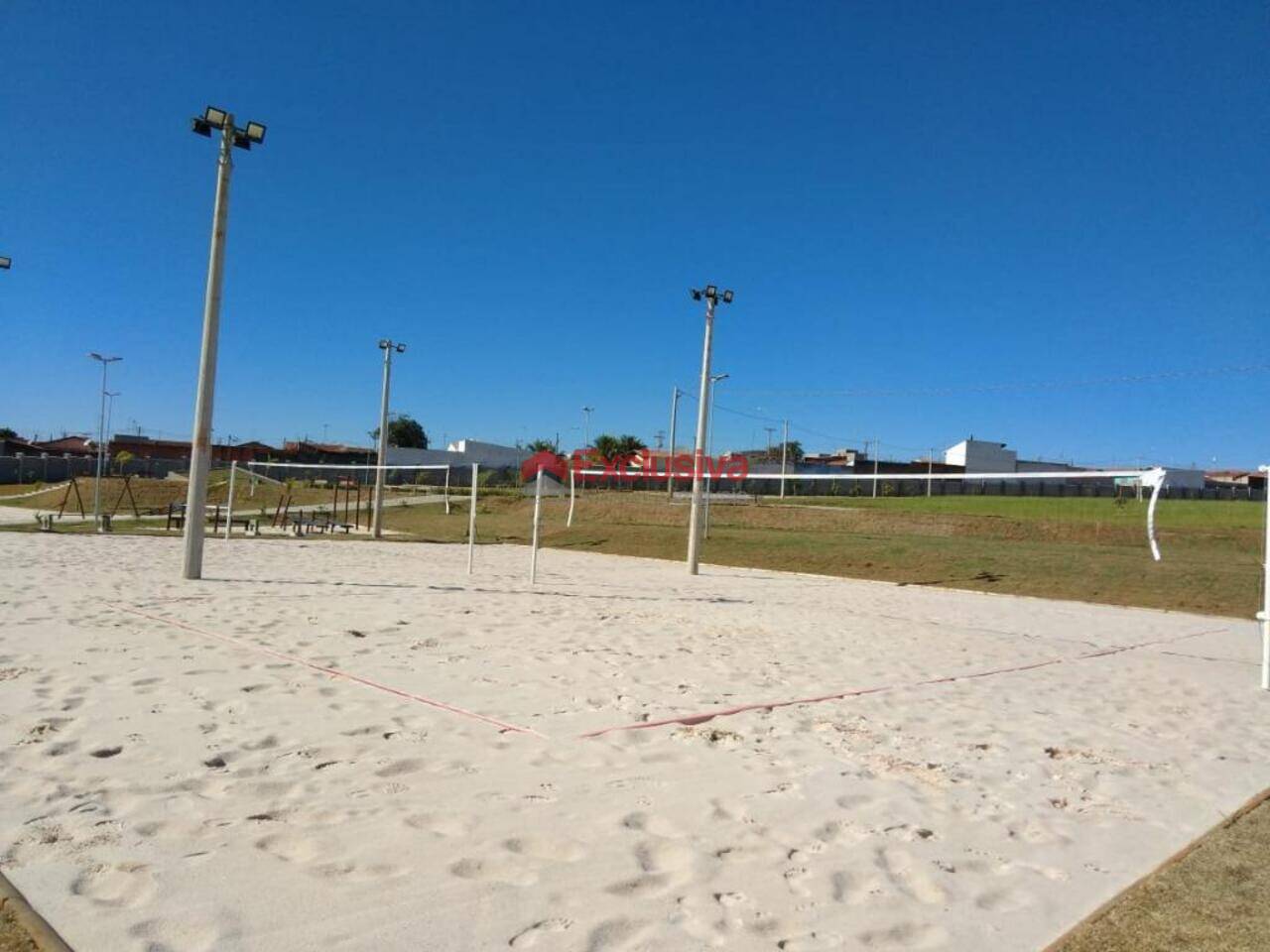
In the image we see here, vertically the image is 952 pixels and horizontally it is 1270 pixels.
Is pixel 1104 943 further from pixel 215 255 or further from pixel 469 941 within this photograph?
pixel 215 255

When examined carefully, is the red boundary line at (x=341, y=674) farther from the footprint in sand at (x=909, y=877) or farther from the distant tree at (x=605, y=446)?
the distant tree at (x=605, y=446)

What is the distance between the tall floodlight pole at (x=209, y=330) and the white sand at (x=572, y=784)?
3080mm

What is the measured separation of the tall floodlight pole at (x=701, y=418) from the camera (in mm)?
16141

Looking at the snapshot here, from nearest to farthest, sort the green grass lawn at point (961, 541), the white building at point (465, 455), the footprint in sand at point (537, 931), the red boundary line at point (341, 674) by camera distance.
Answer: the footprint in sand at point (537, 931) → the red boundary line at point (341, 674) → the green grass lawn at point (961, 541) → the white building at point (465, 455)

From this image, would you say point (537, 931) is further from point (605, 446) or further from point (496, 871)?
point (605, 446)

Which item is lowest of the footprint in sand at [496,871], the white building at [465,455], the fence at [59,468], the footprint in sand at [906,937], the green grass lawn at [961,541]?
the footprint in sand at [906,937]

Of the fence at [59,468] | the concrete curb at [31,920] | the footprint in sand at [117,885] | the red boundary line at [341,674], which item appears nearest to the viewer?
the concrete curb at [31,920]

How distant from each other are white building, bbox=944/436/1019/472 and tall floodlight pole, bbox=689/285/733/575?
50575 mm

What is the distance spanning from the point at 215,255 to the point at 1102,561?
1740 cm

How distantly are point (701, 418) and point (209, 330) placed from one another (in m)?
8.82

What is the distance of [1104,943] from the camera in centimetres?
244

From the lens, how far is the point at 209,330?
11.1 m

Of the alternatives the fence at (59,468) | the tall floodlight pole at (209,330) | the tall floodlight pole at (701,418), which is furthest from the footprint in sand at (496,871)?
the fence at (59,468)

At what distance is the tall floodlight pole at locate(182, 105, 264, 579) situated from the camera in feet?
35.9
